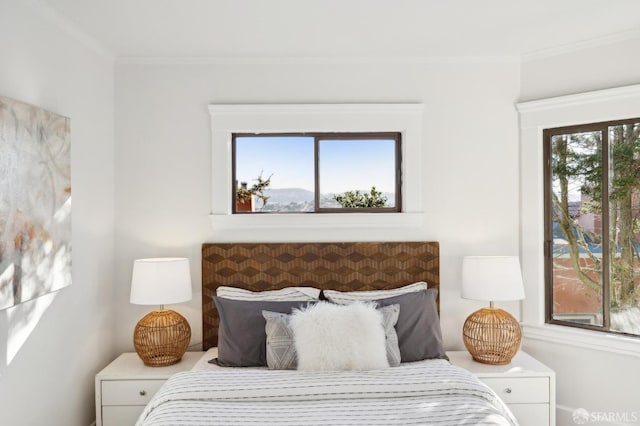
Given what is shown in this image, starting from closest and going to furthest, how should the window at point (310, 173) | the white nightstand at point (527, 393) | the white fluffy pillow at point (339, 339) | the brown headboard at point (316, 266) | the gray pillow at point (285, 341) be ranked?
the white fluffy pillow at point (339, 339) < the gray pillow at point (285, 341) < the white nightstand at point (527, 393) < the brown headboard at point (316, 266) < the window at point (310, 173)

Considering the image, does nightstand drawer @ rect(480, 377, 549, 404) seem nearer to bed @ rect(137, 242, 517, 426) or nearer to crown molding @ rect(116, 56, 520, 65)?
bed @ rect(137, 242, 517, 426)

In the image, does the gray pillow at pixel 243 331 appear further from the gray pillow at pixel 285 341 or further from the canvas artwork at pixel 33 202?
the canvas artwork at pixel 33 202

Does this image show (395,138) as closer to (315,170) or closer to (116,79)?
(315,170)

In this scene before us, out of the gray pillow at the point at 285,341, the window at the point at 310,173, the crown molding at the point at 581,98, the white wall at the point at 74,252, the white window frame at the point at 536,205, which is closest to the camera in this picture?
the white wall at the point at 74,252

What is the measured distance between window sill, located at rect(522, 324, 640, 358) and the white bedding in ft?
3.70

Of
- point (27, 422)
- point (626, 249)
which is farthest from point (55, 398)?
point (626, 249)

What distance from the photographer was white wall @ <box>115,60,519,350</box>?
346 centimetres

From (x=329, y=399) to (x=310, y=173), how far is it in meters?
1.72

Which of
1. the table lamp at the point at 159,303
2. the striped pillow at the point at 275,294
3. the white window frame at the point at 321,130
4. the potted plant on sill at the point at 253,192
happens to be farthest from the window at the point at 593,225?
the table lamp at the point at 159,303

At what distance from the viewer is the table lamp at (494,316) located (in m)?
3.03

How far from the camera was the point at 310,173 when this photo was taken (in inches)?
141

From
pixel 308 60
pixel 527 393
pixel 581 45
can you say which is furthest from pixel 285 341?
pixel 581 45

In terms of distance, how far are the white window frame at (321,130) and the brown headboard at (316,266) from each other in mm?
152

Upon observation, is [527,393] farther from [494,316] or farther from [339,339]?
[339,339]
